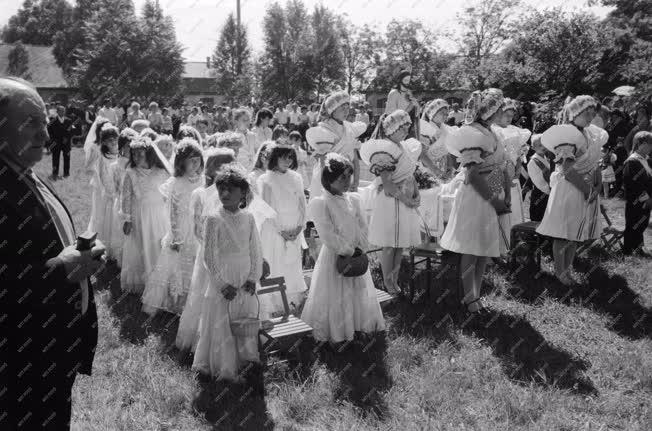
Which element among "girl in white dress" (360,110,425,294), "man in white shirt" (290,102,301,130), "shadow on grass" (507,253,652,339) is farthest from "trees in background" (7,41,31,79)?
"shadow on grass" (507,253,652,339)

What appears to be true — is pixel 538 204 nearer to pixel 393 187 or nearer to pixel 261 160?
pixel 393 187

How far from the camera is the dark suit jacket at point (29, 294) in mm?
2477

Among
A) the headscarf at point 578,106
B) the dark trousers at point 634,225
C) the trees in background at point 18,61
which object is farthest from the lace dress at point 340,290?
the trees in background at point 18,61

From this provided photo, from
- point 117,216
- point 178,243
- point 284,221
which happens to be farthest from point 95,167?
point 284,221

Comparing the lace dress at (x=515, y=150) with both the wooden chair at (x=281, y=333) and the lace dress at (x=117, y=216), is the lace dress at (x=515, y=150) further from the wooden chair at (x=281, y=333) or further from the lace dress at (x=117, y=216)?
the lace dress at (x=117, y=216)

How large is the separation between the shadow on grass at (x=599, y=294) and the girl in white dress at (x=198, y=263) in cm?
365

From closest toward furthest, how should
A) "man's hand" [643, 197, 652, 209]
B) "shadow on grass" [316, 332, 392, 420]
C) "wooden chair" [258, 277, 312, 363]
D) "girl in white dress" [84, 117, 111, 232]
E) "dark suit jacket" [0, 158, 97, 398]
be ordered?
"dark suit jacket" [0, 158, 97, 398] → "shadow on grass" [316, 332, 392, 420] → "wooden chair" [258, 277, 312, 363] → "man's hand" [643, 197, 652, 209] → "girl in white dress" [84, 117, 111, 232]

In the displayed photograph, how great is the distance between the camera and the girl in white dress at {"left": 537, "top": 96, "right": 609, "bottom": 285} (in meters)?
6.61

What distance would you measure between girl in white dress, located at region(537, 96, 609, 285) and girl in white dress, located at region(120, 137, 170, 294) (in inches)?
174

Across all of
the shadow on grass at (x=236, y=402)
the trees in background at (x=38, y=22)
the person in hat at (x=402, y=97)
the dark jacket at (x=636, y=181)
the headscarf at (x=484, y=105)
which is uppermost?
the trees in background at (x=38, y=22)

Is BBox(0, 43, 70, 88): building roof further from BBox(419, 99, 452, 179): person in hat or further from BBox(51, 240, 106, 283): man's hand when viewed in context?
BBox(51, 240, 106, 283): man's hand

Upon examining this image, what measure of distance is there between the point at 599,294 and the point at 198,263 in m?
4.55

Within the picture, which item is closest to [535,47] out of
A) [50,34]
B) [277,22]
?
[277,22]

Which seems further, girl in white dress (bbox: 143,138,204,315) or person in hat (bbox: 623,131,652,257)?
person in hat (bbox: 623,131,652,257)
